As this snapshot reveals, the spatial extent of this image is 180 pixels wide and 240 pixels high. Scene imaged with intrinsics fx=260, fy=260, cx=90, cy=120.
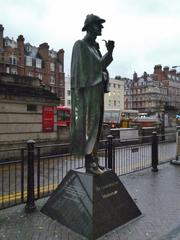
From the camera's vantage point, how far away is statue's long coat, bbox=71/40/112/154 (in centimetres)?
459

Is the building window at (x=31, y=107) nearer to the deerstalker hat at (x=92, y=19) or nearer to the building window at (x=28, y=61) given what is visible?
the deerstalker hat at (x=92, y=19)

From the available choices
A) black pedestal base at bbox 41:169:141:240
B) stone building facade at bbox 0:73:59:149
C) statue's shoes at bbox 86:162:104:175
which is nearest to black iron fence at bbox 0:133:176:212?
black pedestal base at bbox 41:169:141:240

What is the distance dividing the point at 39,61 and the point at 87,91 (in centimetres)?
6343

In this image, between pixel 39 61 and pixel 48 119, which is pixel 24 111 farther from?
pixel 39 61

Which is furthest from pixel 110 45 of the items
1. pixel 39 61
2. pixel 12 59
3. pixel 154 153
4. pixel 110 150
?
pixel 39 61

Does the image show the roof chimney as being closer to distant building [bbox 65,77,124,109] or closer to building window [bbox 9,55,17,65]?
building window [bbox 9,55,17,65]

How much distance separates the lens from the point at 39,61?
65188 mm

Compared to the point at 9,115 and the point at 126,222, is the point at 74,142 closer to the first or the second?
the point at 126,222

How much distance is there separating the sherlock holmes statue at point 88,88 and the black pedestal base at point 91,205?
0.95 ft

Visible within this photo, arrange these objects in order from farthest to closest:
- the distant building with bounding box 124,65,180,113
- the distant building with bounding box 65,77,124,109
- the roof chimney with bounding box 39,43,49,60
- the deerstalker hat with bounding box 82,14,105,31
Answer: the distant building with bounding box 124,65,180,113 → the distant building with bounding box 65,77,124,109 → the roof chimney with bounding box 39,43,49,60 → the deerstalker hat with bounding box 82,14,105,31

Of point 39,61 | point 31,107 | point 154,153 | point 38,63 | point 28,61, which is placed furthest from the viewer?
point 39,61

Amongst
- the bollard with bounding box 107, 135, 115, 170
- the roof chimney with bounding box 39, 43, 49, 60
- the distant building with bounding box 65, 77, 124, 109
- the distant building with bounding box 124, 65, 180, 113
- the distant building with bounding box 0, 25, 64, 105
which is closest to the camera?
the bollard with bounding box 107, 135, 115, 170

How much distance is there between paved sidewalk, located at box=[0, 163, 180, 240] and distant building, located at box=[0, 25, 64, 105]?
54.6m

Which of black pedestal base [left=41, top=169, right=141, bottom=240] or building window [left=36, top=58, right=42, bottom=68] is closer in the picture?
black pedestal base [left=41, top=169, right=141, bottom=240]
